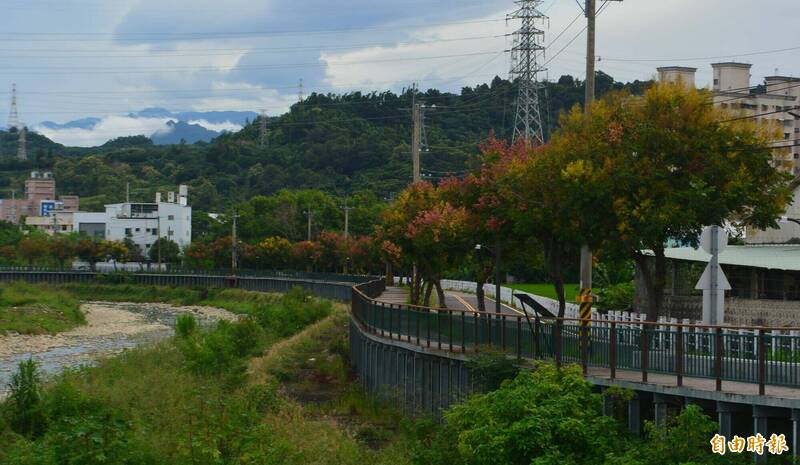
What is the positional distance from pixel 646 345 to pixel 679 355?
92 cm

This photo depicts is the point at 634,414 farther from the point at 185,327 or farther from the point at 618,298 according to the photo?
the point at 185,327

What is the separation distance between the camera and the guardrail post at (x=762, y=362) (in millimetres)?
17859

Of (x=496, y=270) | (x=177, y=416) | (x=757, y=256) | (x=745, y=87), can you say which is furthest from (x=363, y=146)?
(x=177, y=416)

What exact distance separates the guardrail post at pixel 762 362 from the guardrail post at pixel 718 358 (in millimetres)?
701

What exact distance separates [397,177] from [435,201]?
353ft

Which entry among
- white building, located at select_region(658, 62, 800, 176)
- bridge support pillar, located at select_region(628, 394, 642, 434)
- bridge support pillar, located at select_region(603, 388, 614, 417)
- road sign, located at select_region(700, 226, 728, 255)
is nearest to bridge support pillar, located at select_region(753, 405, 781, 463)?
bridge support pillar, located at select_region(628, 394, 642, 434)

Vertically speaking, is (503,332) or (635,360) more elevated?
(503,332)

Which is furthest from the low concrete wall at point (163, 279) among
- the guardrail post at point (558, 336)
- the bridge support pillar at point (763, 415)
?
the bridge support pillar at point (763, 415)

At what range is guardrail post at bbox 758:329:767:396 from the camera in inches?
703

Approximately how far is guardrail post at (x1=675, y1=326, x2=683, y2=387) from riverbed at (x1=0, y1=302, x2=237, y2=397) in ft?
97.1

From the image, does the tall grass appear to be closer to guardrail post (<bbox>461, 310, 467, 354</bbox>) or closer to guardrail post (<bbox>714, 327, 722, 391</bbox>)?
guardrail post (<bbox>461, 310, 467, 354</bbox>)

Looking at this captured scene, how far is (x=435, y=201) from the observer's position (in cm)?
5012

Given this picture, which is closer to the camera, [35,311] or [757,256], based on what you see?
[757,256]

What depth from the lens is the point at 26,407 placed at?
1127 inches
